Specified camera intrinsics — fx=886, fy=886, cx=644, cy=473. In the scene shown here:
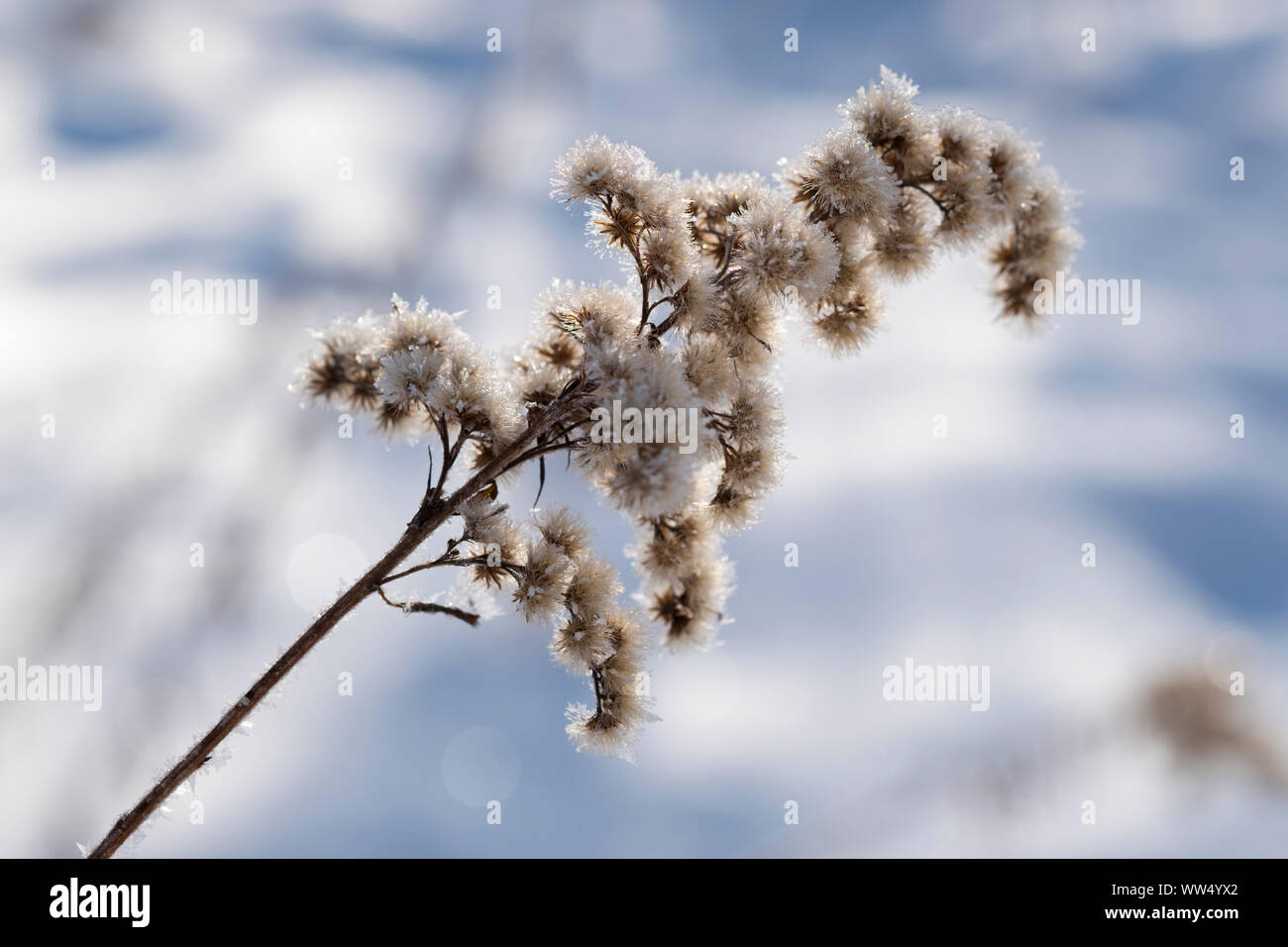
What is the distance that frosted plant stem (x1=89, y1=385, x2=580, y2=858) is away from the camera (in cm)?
145

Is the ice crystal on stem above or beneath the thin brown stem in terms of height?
above

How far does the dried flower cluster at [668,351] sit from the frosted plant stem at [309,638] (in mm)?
18

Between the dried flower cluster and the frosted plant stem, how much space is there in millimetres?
18

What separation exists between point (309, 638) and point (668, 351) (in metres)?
0.80

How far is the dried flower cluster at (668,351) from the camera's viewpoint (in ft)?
5.33

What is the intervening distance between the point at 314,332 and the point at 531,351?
499 mm

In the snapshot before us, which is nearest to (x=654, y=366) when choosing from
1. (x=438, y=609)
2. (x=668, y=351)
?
(x=668, y=351)

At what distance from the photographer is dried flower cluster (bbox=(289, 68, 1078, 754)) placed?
1.62m

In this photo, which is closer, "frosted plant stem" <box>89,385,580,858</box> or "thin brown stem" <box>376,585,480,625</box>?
"frosted plant stem" <box>89,385,580,858</box>

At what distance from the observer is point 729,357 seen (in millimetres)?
1732

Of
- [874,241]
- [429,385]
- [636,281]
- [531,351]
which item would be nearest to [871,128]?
[874,241]

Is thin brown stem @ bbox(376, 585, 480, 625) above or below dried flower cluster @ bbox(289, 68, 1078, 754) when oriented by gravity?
below

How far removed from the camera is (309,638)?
1510 millimetres
